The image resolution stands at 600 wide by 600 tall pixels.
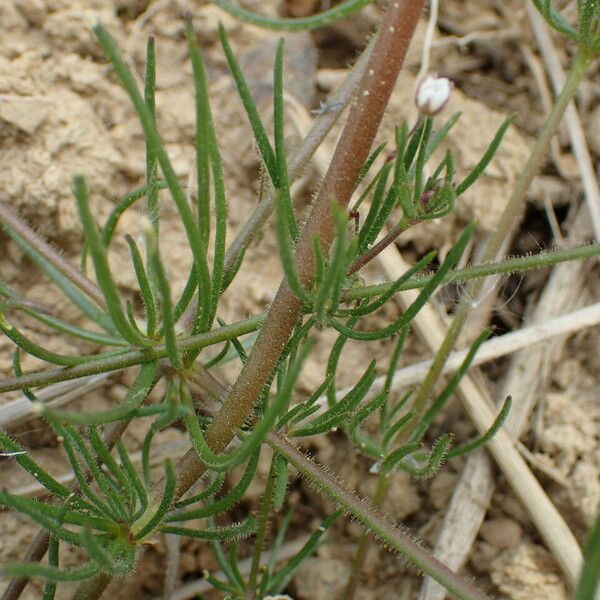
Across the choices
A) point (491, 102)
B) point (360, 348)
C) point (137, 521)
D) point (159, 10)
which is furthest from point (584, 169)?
point (137, 521)

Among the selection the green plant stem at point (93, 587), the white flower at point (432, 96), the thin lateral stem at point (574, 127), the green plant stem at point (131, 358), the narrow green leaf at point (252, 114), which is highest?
the thin lateral stem at point (574, 127)

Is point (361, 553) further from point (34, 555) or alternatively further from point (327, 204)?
point (327, 204)

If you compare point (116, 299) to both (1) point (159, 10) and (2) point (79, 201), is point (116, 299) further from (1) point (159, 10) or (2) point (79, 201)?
(1) point (159, 10)

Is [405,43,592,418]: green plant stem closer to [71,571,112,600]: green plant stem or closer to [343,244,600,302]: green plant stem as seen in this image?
[343,244,600,302]: green plant stem

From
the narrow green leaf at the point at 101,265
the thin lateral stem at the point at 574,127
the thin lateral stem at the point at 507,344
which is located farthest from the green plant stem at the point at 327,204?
the thin lateral stem at the point at 574,127

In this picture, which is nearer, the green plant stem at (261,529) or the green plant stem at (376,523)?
the green plant stem at (376,523)

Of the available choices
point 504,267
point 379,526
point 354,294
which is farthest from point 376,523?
point 504,267

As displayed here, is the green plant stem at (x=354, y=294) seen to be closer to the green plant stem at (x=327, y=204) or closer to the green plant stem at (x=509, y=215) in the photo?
the green plant stem at (x=327, y=204)
